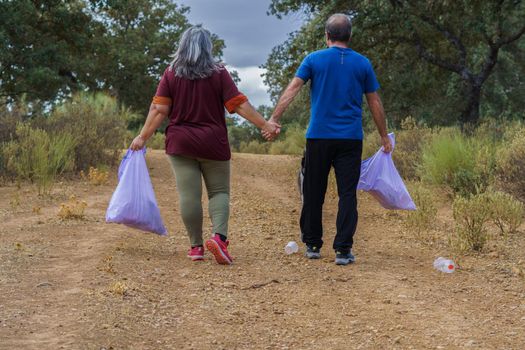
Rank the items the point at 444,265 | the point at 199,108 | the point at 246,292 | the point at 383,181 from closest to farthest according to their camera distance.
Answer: the point at 246,292, the point at 199,108, the point at 444,265, the point at 383,181

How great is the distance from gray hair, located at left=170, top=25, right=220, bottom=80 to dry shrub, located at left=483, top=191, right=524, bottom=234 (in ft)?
11.2

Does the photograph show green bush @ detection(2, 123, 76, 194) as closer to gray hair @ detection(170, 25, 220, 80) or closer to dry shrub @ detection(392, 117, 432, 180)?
gray hair @ detection(170, 25, 220, 80)

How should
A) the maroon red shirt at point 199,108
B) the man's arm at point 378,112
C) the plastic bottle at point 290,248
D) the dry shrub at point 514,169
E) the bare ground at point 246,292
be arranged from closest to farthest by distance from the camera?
1. the bare ground at point 246,292
2. the maroon red shirt at point 199,108
3. the man's arm at point 378,112
4. the plastic bottle at point 290,248
5. the dry shrub at point 514,169

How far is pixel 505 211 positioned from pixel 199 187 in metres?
3.42

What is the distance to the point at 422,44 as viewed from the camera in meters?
21.2

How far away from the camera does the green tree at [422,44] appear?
1917 centimetres

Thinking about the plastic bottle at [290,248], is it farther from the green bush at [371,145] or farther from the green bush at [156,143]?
the green bush at [156,143]

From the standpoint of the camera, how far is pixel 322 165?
719cm

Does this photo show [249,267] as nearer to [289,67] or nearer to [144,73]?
[289,67]

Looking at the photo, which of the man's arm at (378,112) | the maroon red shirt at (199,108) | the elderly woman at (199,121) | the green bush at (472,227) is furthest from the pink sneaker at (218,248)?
the green bush at (472,227)

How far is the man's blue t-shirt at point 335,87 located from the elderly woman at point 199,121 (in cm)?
43

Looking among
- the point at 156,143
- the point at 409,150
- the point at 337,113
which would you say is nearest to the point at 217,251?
the point at 337,113

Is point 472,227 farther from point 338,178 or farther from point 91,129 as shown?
point 91,129

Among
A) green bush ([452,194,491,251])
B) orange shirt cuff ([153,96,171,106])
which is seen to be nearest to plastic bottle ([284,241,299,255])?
green bush ([452,194,491,251])
